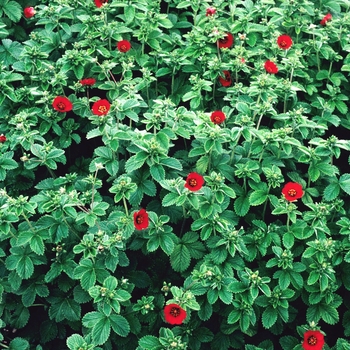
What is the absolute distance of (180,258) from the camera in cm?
262

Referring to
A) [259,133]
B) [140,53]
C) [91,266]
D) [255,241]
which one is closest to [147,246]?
[91,266]

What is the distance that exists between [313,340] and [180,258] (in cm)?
70

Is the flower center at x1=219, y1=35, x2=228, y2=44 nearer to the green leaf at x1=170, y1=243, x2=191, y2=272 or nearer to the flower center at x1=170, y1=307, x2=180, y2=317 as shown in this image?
the green leaf at x1=170, y1=243, x2=191, y2=272

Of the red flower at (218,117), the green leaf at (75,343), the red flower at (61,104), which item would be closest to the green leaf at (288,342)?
the green leaf at (75,343)

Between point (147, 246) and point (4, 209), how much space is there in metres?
0.67

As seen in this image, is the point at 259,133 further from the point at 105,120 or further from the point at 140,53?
the point at 140,53

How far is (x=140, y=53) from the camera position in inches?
135

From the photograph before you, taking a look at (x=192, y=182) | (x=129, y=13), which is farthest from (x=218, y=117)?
(x=129, y=13)

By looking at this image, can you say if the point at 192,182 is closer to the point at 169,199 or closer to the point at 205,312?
the point at 169,199

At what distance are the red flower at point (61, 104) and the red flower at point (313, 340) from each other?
1.67 metres

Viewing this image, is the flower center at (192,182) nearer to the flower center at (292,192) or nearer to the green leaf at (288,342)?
the flower center at (292,192)

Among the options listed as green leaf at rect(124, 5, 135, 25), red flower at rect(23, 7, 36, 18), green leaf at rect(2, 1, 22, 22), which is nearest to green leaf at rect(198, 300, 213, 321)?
green leaf at rect(124, 5, 135, 25)

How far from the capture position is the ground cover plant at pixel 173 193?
2.49 m

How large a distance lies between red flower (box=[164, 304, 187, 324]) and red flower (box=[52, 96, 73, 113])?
1.25 metres
